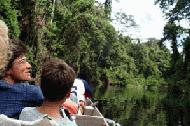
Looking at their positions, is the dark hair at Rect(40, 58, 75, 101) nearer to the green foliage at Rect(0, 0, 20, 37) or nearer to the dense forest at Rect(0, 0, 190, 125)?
the dense forest at Rect(0, 0, 190, 125)

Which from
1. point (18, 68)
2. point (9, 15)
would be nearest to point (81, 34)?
point (9, 15)

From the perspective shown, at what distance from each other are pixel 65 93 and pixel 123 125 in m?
14.7

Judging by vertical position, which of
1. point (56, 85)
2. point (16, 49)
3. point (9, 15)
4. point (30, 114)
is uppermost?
point (9, 15)

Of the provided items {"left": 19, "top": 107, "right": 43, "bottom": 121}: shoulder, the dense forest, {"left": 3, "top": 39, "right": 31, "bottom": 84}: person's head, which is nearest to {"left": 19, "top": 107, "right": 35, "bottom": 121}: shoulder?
{"left": 19, "top": 107, "right": 43, "bottom": 121}: shoulder

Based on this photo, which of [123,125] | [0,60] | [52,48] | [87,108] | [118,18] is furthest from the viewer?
[118,18]

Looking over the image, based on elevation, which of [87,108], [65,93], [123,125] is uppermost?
[65,93]

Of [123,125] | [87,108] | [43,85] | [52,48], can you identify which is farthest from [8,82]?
[52,48]

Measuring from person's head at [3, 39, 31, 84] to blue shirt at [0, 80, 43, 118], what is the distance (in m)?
0.14

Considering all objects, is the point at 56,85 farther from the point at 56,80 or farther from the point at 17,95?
the point at 17,95

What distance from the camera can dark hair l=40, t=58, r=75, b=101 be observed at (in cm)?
322

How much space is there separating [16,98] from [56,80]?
58 centimetres

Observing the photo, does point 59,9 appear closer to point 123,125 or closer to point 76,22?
point 76,22

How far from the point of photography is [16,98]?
3.70m

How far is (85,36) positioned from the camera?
1607 inches
